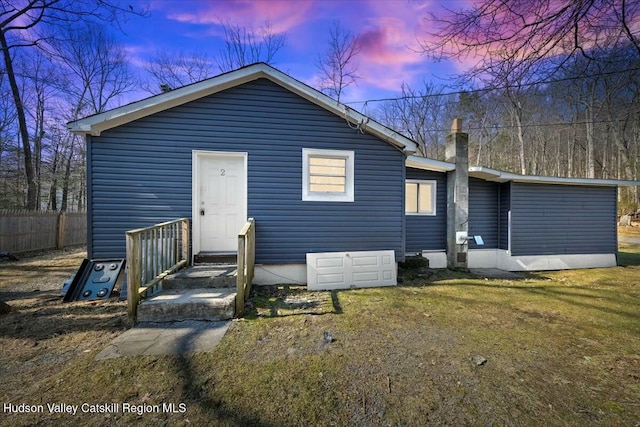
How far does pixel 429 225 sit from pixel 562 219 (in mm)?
4541

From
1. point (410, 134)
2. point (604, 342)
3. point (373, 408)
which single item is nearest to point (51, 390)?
point (373, 408)

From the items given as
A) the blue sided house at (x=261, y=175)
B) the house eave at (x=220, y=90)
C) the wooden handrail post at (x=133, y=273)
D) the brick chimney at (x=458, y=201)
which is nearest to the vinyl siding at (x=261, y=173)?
the blue sided house at (x=261, y=175)

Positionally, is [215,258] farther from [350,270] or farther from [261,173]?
[350,270]

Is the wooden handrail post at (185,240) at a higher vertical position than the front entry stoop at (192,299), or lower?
higher

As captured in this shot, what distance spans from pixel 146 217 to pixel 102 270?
4.18 feet

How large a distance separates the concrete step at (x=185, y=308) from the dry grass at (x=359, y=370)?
0.32 metres

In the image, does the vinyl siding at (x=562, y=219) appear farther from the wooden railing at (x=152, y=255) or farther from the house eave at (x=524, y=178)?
the wooden railing at (x=152, y=255)

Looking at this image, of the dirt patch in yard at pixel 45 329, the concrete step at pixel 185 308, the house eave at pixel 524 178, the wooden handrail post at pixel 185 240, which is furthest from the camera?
the house eave at pixel 524 178

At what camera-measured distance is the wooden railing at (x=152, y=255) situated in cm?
350

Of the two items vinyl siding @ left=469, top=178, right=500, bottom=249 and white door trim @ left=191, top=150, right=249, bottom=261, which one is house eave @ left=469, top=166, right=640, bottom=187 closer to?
vinyl siding @ left=469, top=178, right=500, bottom=249

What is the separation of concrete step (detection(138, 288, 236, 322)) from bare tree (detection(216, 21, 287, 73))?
13.2m

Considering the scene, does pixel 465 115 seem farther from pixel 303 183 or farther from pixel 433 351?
pixel 433 351

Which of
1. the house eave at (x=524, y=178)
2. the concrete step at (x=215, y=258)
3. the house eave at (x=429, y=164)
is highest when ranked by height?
the house eave at (x=429, y=164)

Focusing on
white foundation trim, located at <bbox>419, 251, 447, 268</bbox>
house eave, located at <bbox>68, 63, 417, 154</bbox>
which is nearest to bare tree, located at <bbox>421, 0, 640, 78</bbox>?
house eave, located at <bbox>68, 63, 417, 154</bbox>
